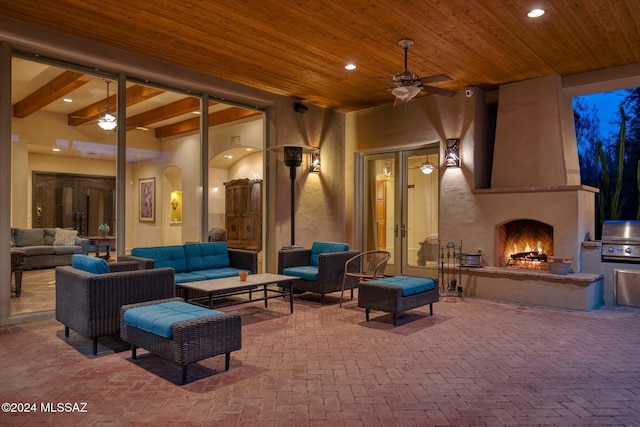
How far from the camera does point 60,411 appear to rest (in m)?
2.90

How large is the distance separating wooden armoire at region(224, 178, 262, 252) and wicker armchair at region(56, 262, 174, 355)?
3.53 metres

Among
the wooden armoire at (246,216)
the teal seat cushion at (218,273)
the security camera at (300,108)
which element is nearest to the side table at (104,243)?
the teal seat cushion at (218,273)

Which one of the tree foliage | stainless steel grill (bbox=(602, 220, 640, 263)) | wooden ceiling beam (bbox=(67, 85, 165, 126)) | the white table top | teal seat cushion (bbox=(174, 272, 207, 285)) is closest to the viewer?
the white table top

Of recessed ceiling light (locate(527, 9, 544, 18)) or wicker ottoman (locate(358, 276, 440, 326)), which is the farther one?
wicker ottoman (locate(358, 276, 440, 326))

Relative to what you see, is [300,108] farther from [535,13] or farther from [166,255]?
[535,13]

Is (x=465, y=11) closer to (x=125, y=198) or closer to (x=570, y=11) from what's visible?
(x=570, y=11)

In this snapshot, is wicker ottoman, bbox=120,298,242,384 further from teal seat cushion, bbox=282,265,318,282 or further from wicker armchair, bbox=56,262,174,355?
teal seat cushion, bbox=282,265,318,282

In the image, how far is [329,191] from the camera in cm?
888

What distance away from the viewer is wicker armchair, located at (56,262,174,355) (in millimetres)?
3930

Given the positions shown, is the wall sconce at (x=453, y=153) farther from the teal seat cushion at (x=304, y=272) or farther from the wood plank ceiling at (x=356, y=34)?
the teal seat cushion at (x=304, y=272)

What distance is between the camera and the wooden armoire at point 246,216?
8.02 metres

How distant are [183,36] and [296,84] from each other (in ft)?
7.81


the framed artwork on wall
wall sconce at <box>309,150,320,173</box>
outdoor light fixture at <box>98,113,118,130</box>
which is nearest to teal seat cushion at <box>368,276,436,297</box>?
the framed artwork on wall

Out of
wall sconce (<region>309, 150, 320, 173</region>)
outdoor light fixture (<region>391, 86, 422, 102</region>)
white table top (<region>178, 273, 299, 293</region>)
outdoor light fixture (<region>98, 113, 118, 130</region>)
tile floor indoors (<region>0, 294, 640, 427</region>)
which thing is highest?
outdoor light fixture (<region>391, 86, 422, 102</region>)
